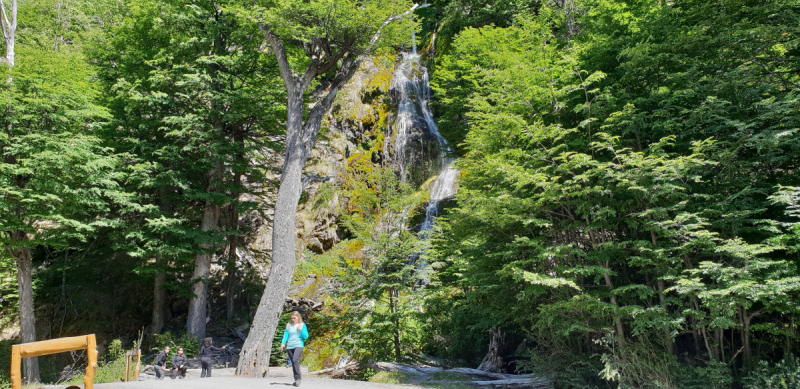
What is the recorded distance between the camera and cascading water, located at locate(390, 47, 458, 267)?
18344mm

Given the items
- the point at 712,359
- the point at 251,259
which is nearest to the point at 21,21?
the point at 251,259

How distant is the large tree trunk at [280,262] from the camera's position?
10.4 meters

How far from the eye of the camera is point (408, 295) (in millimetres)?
11602

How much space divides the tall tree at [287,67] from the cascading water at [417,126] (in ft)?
22.1

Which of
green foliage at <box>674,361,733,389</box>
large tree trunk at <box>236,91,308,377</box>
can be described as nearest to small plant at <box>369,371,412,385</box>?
large tree trunk at <box>236,91,308,377</box>

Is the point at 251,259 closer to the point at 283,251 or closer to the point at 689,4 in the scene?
the point at 283,251

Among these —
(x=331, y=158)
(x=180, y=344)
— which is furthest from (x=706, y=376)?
(x=331, y=158)

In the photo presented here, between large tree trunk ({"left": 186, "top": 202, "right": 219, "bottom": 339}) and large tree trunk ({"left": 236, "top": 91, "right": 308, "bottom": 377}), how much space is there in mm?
4089

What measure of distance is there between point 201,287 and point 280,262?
4.99m

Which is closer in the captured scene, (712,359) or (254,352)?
(712,359)

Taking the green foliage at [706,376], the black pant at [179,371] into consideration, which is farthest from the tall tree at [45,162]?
the green foliage at [706,376]

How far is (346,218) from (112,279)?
11.7 metres

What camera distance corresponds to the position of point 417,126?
21.8 m

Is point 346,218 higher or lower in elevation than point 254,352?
higher
